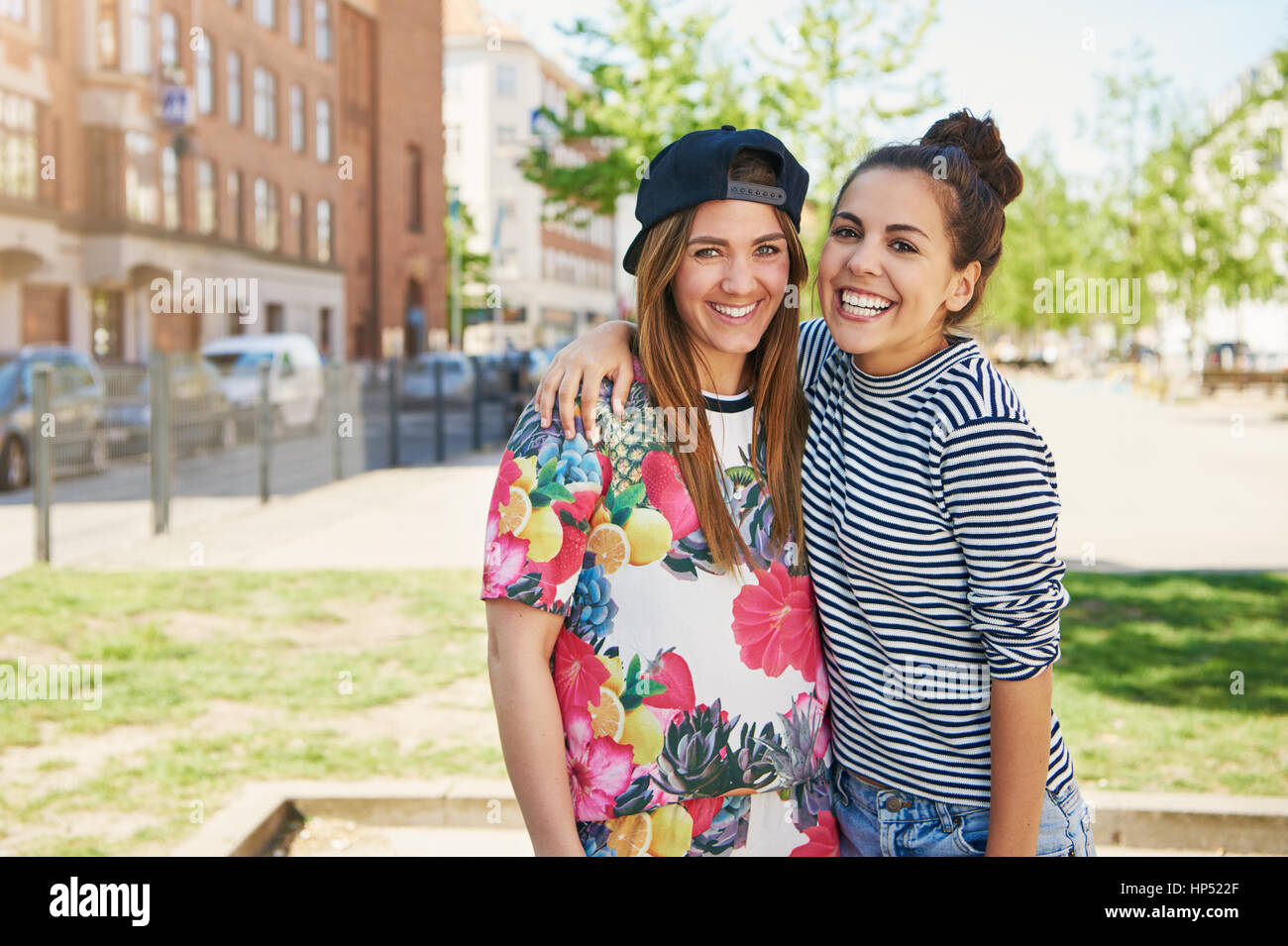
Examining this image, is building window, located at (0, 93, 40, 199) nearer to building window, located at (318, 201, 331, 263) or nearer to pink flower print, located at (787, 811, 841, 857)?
building window, located at (318, 201, 331, 263)

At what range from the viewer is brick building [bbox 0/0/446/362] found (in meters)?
30.4

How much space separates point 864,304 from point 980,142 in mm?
351

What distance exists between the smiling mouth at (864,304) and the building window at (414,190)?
181ft

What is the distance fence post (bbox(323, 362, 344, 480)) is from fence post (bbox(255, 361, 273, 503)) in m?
1.88

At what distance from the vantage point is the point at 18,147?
29281mm

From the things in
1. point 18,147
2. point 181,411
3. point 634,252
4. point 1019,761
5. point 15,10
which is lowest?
point 1019,761

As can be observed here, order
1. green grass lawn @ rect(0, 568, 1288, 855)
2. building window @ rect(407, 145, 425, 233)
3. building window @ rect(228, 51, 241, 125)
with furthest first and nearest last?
building window @ rect(407, 145, 425, 233), building window @ rect(228, 51, 241, 125), green grass lawn @ rect(0, 568, 1288, 855)

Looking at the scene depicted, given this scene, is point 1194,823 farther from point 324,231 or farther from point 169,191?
point 324,231

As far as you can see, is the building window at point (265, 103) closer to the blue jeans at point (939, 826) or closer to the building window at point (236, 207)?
the building window at point (236, 207)

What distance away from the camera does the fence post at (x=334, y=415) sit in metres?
15.4

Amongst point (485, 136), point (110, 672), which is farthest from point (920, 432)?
point (485, 136)

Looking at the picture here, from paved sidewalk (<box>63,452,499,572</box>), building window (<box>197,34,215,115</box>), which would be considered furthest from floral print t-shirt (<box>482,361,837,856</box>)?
building window (<box>197,34,215,115</box>)

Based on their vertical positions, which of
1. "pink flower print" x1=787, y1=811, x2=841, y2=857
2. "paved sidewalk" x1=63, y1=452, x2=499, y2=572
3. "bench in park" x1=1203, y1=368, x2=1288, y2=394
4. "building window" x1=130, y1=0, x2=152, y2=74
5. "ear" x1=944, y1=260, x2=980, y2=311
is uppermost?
"building window" x1=130, y1=0, x2=152, y2=74

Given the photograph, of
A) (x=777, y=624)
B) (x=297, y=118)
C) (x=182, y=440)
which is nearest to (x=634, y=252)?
(x=777, y=624)
